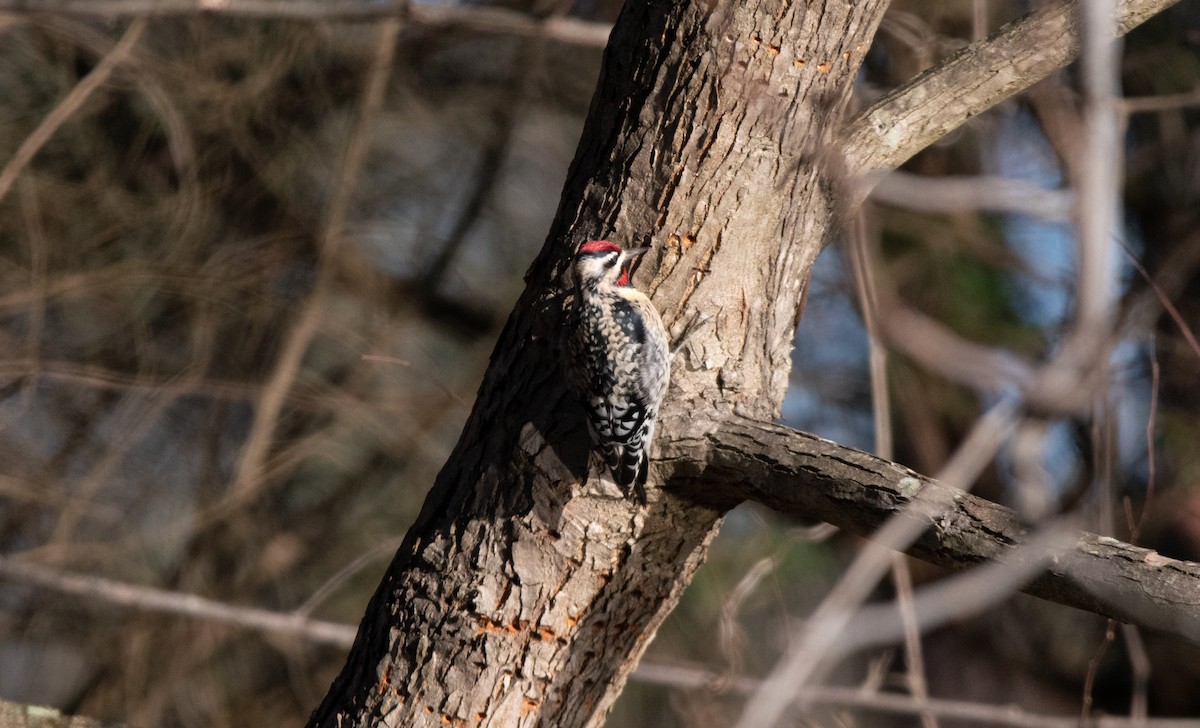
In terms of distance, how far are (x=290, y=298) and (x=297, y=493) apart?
91 centimetres

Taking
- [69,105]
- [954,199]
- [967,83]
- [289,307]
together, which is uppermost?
[967,83]

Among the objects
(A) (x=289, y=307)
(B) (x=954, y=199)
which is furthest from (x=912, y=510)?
(A) (x=289, y=307)

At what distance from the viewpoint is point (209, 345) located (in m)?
4.34

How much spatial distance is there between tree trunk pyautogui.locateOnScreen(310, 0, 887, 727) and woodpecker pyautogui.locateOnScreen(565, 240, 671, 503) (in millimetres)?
37

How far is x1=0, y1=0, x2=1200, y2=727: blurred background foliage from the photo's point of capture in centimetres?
409

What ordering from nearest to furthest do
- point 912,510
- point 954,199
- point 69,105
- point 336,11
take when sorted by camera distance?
point 954,199 < point 912,510 < point 336,11 < point 69,105

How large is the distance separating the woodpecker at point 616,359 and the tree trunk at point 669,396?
0.12 feet

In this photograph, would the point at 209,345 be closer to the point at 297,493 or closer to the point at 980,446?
the point at 297,493

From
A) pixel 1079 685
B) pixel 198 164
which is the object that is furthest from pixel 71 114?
pixel 1079 685

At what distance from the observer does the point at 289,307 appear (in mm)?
4516

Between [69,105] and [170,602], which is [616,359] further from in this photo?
[69,105]

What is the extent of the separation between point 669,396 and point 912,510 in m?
0.71

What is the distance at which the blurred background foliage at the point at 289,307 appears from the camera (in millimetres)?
4090

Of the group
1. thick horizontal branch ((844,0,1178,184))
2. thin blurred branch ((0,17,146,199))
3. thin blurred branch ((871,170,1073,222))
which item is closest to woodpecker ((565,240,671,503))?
thick horizontal branch ((844,0,1178,184))
